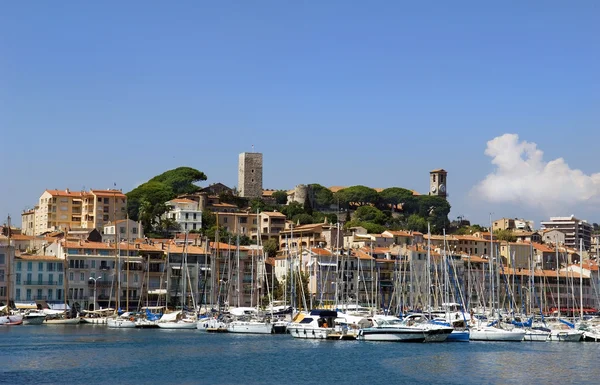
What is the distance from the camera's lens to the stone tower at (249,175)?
154 m

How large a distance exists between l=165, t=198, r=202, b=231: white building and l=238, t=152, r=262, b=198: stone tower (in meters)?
28.9

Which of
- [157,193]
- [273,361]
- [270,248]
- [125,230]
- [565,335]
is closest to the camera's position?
[273,361]

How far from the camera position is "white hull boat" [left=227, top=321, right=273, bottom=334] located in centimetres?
6638

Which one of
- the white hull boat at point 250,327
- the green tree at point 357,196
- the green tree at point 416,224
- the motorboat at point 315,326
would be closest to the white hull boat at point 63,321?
the white hull boat at point 250,327

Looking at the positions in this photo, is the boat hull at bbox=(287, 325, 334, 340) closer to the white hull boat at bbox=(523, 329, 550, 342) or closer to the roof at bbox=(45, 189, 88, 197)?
the white hull boat at bbox=(523, 329, 550, 342)

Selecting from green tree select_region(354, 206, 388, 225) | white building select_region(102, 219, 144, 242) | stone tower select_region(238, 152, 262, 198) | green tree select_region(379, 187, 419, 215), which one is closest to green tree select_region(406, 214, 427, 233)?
green tree select_region(354, 206, 388, 225)

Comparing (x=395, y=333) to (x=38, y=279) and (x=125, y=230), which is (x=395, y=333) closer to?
(x=38, y=279)

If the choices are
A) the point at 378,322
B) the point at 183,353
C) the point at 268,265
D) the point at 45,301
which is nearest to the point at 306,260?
the point at 268,265

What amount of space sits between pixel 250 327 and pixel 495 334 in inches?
599

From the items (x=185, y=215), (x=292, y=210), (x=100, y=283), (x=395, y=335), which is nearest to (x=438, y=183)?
(x=292, y=210)

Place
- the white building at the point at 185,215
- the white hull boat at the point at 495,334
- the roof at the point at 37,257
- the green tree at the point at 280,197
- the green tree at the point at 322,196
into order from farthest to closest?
the green tree at the point at 280,197
the green tree at the point at 322,196
the white building at the point at 185,215
the roof at the point at 37,257
the white hull boat at the point at 495,334

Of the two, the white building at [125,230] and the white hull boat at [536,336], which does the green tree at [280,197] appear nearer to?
the white building at [125,230]

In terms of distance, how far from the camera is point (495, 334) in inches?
2425

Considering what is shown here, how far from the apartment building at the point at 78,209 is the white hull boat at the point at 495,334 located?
6662 cm
